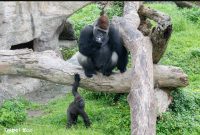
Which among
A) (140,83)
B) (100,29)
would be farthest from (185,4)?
(140,83)

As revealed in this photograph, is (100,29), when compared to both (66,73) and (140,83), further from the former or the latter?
(140,83)

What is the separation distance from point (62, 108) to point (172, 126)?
209 cm

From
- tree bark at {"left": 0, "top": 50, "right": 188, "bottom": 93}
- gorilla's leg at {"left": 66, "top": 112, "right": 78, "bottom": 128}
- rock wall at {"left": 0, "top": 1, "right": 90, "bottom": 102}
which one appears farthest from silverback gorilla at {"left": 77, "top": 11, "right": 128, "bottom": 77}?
rock wall at {"left": 0, "top": 1, "right": 90, "bottom": 102}

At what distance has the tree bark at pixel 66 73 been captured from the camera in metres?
5.61

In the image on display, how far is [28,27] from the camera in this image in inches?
317

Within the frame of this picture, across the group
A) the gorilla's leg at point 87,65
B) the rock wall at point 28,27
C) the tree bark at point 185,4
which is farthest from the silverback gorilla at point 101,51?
the tree bark at point 185,4

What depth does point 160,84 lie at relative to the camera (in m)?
5.77

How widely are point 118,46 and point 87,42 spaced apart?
0.47 metres

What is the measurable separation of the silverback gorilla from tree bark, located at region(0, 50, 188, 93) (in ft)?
0.42

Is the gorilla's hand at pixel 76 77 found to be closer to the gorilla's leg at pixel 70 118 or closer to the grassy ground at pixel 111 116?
the gorilla's leg at pixel 70 118

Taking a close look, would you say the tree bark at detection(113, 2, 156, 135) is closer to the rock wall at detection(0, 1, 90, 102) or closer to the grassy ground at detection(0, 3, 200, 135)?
the grassy ground at detection(0, 3, 200, 135)

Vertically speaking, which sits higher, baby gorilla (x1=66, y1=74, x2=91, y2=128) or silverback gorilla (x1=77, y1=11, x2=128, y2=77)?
silverback gorilla (x1=77, y1=11, x2=128, y2=77)

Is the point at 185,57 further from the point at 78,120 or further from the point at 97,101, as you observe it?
the point at 78,120

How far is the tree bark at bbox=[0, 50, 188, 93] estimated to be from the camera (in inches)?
221
